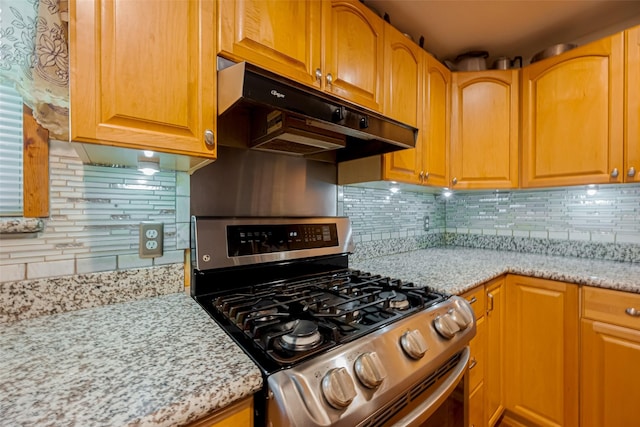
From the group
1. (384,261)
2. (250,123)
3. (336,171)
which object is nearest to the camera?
(250,123)

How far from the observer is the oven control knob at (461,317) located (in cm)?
94

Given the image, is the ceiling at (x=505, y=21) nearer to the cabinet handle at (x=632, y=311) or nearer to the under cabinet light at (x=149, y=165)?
the under cabinet light at (x=149, y=165)

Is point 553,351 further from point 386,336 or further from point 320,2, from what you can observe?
point 320,2

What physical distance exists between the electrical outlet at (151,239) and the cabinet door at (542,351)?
167 cm

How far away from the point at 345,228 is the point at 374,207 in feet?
1.30

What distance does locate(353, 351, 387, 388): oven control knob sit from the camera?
61 cm

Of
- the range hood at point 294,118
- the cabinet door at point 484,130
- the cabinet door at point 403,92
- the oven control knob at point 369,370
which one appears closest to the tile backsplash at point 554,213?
the cabinet door at point 484,130

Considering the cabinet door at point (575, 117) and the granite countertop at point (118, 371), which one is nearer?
the granite countertop at point (118, 371)

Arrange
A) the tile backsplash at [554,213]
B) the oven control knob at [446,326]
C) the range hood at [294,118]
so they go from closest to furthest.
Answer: the range hood at [294,118], the oven control knob at [446,326], the tile backsplash at [554,213]

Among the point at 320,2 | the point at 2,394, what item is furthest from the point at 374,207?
the point at 2,394

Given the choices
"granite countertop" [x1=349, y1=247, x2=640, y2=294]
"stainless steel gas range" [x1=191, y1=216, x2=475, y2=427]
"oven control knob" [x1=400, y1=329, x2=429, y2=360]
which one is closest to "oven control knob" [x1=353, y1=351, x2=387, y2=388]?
"stainless steel gas range" [x1=191, y1=216, x2=475, y2=427]

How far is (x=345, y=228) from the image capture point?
145cm

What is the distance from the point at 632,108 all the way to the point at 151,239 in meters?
2.29

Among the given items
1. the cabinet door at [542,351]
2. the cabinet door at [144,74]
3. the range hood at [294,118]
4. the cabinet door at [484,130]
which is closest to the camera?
the cabinet door at [144,74]
